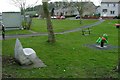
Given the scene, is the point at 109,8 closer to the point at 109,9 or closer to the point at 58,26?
the point at 109,9

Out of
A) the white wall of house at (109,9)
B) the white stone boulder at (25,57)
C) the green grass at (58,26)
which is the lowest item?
the white stone boulder at (25,57)

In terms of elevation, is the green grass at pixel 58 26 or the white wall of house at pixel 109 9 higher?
the white wall of house at pixel 109 9

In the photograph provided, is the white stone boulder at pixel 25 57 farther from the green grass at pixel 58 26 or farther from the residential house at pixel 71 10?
the residential house at pixel 71 10

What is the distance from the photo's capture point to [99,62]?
11547 mm

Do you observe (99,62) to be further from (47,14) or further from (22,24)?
(22,24)

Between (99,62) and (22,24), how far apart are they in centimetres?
2441

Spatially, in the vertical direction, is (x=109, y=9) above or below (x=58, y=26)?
above

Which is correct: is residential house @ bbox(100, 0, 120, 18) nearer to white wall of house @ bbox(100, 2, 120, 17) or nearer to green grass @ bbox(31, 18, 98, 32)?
white wall of house @ bbox(100, 2, 120, 17)

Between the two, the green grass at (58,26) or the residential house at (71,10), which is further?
the residential house at (71,10)

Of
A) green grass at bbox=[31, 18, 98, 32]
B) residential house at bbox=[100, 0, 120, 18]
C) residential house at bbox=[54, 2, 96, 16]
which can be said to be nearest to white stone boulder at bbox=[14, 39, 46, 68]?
green grass at bbox=[31, 18, 98, 32]

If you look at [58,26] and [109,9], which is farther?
[109,9]

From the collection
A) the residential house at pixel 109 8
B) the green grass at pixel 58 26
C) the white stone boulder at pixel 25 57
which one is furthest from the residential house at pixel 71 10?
the white stone boulder at pixel 25 57

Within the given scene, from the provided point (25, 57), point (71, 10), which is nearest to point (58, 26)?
point (25, 57)

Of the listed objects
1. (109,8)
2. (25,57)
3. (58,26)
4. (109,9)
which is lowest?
(25,57)
